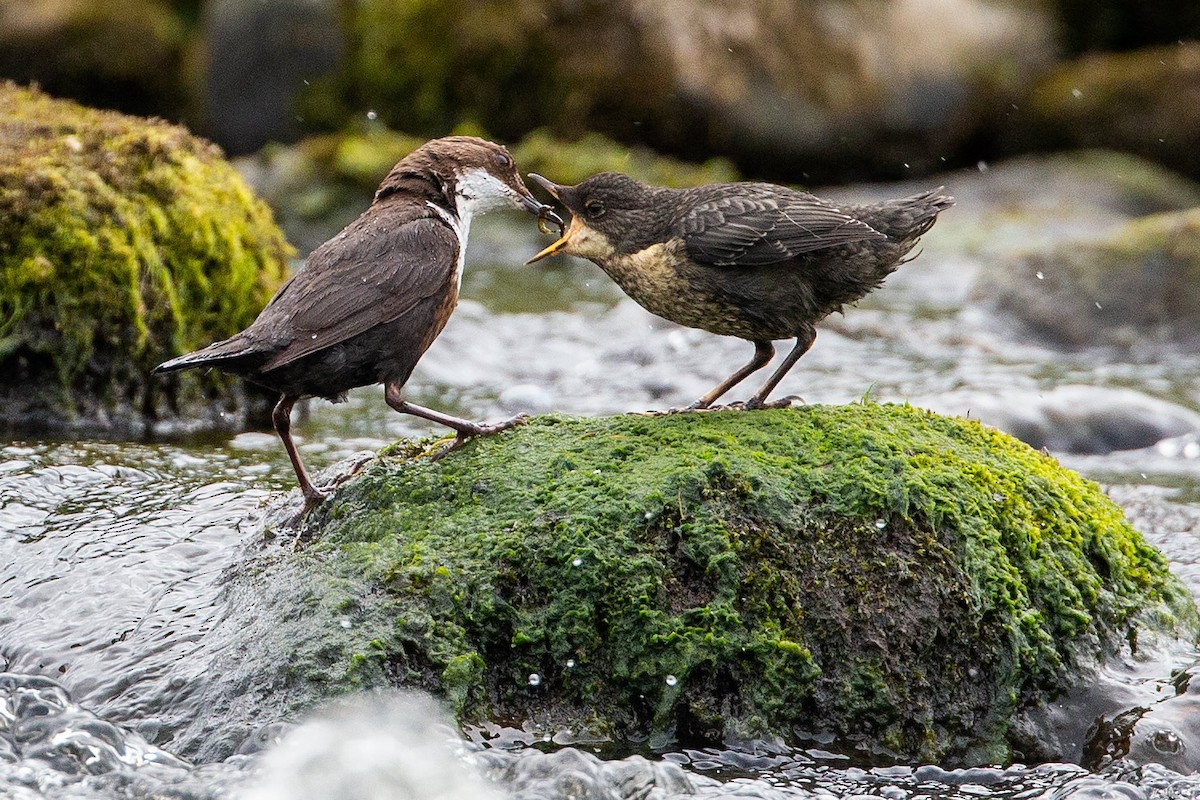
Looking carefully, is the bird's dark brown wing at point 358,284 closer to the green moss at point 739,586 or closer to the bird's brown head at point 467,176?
the bird's brown head at point 467,176

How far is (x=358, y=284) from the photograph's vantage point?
4434 millimetres

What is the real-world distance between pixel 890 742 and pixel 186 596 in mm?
2309

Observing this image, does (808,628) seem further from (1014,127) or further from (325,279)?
(1014,127)

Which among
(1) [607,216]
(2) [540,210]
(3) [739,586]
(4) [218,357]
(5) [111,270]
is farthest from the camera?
(5) [111,270]

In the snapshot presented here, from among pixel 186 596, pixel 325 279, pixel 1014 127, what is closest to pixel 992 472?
pixel 325 279

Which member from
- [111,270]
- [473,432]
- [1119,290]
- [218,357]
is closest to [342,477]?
[473,432]

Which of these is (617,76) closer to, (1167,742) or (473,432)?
(473,432)

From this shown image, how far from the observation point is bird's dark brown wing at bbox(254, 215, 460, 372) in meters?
4.28

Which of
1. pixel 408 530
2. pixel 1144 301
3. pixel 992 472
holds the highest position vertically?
pixel 1144 301

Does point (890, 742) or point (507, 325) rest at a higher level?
point (507, 325)

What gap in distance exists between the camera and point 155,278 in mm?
6676

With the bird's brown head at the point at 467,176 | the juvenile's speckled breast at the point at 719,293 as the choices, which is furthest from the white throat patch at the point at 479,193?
the juvenile's speckled breast at the point at 719,293

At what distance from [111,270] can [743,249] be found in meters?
3.47

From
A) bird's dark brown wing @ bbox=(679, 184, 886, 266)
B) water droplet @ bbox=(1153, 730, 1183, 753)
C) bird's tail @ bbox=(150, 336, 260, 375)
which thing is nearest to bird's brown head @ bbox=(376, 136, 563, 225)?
bird's dark brown wing @ bbox=(679, 184, 886, 266)
